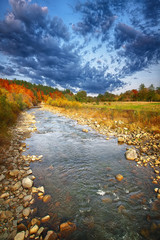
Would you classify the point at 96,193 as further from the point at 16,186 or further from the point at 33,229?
the point at 16,186

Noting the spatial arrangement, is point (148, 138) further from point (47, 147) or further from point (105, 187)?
point (47, 147)

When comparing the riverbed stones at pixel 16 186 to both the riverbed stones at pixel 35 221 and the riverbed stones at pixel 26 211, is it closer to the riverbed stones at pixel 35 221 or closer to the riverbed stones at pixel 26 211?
the riverbed stones at pixel 26 211

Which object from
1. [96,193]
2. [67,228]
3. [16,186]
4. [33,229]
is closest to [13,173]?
[16,186]

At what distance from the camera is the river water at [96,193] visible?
2.99 metres

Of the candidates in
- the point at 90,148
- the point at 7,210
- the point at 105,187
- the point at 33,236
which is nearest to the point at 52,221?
the point at 33,236

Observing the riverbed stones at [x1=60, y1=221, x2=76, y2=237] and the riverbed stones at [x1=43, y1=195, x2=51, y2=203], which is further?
the riverbed stones at [x1=43, y1=195, x2=51, y2=203]

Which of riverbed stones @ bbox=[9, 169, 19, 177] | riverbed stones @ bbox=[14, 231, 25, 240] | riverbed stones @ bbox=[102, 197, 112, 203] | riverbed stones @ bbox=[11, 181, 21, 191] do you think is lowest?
riverbed stones @ bbox=[102, 197, 112, 203]

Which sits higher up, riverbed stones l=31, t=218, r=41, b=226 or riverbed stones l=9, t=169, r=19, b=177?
riverbed stones l=9, t=169, r=19, b=177

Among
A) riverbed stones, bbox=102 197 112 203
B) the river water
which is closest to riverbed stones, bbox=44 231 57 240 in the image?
the river water

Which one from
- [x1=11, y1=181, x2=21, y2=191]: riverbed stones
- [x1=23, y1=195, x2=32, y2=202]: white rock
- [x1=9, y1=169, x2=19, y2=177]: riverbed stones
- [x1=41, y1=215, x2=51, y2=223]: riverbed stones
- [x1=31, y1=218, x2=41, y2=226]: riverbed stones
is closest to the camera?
[x1=31, y1=218, x2=41, y2=226]: riverbed stones

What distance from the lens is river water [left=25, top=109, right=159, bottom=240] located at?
2.99 metres

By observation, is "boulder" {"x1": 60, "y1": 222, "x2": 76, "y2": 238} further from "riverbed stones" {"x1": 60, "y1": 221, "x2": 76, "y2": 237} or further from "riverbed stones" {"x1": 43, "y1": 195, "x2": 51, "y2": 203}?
"riverbed stones" {"x1": 43, "y1": 195, "x2": 51, "y2": 203}

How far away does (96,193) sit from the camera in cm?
412

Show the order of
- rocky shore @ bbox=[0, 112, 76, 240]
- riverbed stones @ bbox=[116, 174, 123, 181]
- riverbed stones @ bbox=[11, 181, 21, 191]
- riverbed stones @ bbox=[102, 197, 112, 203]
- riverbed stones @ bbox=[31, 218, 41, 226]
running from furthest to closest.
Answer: riverbed stones @ bbox=[116, 174, 123, 181]
riverbed stones @ bbox=[11, 181, 21, 191]
riverbed stones @ bbox=[102, 197, 112, 203]
riverbed stones @ bbox=[31, 218, 41, 226]
rocky shore @ bbox=[0, 112, 76, 240]
